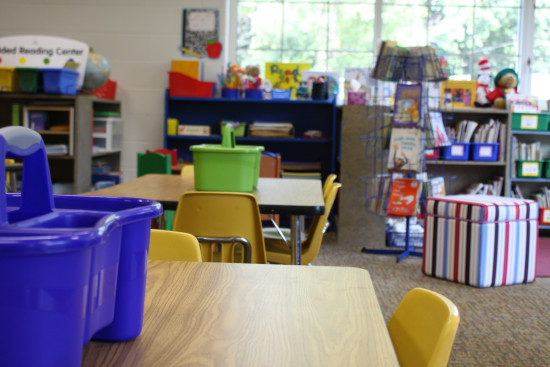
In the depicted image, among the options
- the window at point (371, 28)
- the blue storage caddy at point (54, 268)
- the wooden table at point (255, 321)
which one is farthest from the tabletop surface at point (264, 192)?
the window at point (371, 28)

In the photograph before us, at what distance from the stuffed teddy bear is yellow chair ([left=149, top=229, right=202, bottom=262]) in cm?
460

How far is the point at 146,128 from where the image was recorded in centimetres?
562

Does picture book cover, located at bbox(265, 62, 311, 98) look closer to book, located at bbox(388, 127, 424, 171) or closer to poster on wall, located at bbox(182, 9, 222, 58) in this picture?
poster on wall, located at bbox(182, 9, 222, 58)

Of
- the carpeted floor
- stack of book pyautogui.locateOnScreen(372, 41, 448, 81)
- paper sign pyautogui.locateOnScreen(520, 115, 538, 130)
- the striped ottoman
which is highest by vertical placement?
stack of book pyautogui.locateOnScreen(372, 41, 448, 81)

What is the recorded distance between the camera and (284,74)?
5.56 meters

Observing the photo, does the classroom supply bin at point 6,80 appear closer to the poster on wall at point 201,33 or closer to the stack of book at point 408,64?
the poster on wall at point 201,33

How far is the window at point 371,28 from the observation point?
225 inches

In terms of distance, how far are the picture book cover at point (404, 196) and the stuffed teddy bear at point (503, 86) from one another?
1507mm

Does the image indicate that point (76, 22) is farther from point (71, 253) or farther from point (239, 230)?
point (71, 253)

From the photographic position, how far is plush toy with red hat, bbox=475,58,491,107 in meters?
5.49

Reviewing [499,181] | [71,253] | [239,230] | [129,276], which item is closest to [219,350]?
[129,276]

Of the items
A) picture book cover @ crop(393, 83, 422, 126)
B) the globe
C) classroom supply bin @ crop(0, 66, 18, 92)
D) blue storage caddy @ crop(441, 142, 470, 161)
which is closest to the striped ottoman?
picture book cover @ crop(393, 83, 422, 126)

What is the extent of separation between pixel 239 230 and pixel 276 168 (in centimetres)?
211

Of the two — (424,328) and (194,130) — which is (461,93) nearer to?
(194,130)
